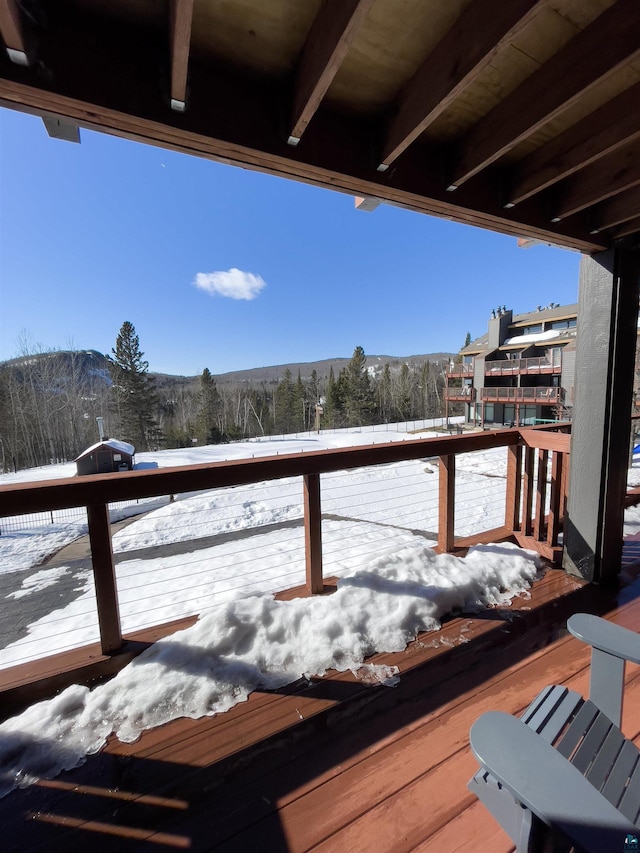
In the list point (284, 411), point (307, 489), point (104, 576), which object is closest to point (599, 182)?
point (307, 489)

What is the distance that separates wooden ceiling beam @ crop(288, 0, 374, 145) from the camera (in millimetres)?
786

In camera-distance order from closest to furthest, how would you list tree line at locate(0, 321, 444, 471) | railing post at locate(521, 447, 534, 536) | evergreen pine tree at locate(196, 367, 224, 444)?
railing post at locate(521, 447, 534, 536) < tree line at locate(0, 321, 444, 471) < evergreen pine tree at locate(196, 367, 224, 444)

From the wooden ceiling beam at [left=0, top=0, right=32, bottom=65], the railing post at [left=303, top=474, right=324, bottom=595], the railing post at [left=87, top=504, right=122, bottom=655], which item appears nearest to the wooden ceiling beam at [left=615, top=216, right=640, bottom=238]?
the railing post at [left=303, top=474, right=324, bottom=595]

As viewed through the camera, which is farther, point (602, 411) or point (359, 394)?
point (359, 394)

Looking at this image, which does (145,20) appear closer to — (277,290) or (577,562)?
(577,562)

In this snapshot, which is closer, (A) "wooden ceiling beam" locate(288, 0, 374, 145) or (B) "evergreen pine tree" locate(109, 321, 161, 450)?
(A) "wooden ceiling beam" locate(288, 0, 374, 145)

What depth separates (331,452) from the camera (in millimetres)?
1826

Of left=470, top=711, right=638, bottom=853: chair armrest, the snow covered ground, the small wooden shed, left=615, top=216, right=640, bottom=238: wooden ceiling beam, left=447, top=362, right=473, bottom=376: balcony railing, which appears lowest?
the small wooden shed

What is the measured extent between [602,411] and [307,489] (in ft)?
5.76

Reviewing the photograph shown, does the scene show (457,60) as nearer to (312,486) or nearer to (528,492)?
(312,486)

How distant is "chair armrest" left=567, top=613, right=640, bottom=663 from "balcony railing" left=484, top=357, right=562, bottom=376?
20390 millimetres

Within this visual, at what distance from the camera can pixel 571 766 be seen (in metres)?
0.55

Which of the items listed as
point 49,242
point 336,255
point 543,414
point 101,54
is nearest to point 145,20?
point 101,54

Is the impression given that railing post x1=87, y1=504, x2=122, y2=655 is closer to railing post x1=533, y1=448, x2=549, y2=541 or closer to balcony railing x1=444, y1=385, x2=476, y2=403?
railing post x1=533, y1=448, x2=549, y2=541
